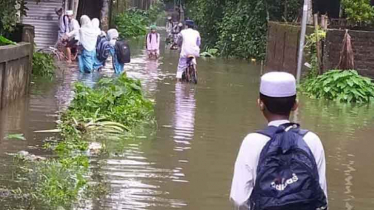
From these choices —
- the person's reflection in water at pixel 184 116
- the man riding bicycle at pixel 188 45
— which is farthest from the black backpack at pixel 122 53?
the person's reflection in water at pixel 184 116

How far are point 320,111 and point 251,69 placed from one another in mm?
11614

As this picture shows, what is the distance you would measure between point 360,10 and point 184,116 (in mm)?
10297

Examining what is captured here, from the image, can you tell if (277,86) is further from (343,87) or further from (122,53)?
(122,53)

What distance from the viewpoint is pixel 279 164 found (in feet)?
11.9

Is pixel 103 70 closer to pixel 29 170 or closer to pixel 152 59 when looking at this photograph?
pixel 152 59

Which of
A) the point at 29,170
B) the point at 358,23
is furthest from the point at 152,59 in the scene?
the point at 29,170

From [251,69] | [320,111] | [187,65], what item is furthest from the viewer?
[251,69]

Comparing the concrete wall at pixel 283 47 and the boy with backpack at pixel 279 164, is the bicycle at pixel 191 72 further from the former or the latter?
the boy with backpack at pixel 279 164

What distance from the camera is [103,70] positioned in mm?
22141

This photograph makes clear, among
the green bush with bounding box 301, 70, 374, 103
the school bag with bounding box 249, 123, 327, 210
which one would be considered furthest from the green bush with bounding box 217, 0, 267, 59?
the school bag with bounding box 249, 123, 327, 210

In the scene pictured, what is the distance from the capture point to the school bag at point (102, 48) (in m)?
21.1

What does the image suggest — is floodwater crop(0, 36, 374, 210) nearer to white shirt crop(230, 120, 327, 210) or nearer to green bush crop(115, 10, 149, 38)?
white shirt crop(230, 120, 327, 210)

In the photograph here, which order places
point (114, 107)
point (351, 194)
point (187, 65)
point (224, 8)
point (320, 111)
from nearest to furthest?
point (351, 194), point (114, 107), point (320, 111), point (187, 65), point (224, 8)

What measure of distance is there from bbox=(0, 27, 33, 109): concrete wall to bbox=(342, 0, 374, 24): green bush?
1017 cm
